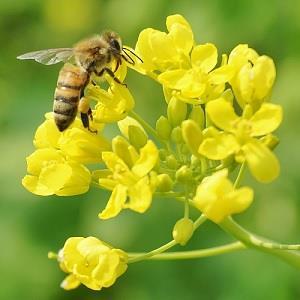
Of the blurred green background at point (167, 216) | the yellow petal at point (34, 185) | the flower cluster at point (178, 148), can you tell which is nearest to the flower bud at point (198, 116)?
the flower cluster at point (178, 148)

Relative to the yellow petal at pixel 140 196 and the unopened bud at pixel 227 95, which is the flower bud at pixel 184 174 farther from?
the unopened bud at pixel 227 95

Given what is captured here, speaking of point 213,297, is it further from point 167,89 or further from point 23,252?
point 167,89

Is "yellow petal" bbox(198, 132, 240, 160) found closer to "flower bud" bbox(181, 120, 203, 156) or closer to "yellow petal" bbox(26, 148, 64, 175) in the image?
"flower bud" bbox(181, 120, 203, 156)

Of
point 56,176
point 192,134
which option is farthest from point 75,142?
point 192,134

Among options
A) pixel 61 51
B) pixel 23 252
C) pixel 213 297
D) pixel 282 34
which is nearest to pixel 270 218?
pixel 213 297

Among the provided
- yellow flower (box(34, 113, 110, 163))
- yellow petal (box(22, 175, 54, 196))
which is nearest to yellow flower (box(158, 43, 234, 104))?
yellow flower (box(34, 113, 110, 163))
